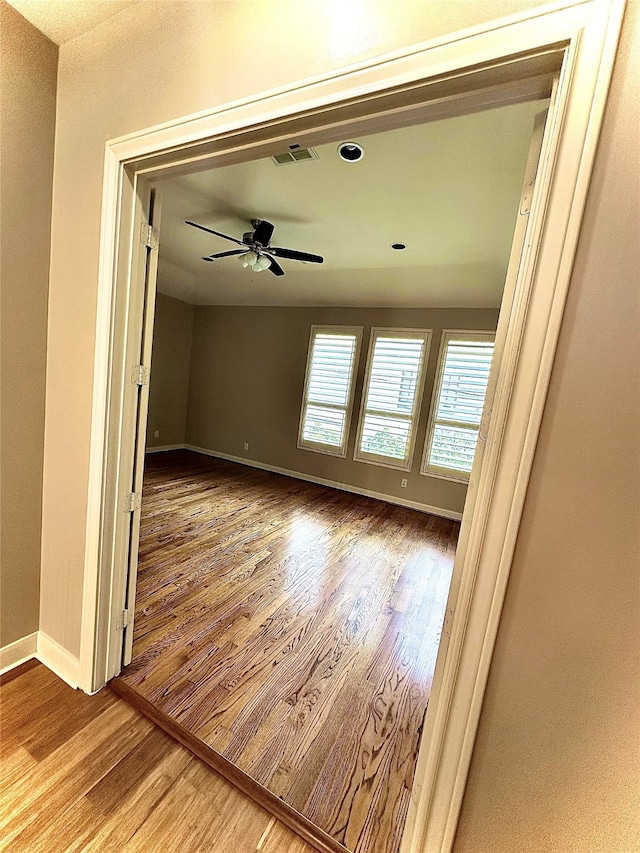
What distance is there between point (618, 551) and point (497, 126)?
2.12m

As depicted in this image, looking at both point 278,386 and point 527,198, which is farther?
Result: point 278,386

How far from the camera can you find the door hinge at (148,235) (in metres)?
1.39

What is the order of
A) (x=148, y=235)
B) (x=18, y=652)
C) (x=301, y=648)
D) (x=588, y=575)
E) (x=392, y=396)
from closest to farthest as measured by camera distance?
1. (x=588, y=575)
2. (x=148, y=235)
3. (x=18, y=652)
4. (x=301, y=648)
5. (x=392, y=396)

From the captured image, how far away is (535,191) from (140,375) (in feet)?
4.81

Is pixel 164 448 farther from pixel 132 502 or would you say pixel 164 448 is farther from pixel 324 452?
pixel 132 502

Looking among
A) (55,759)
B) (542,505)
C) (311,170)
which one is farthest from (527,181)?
(55,759)

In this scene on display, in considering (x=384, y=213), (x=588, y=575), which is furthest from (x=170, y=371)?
Answer: (x=588, y=575)

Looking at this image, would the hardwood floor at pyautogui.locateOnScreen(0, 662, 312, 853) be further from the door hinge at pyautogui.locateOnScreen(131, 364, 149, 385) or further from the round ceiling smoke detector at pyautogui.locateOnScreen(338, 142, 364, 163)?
the round ceiling smoke detector at pyautogui.locateOnScreen(338, 142, 364, 163)

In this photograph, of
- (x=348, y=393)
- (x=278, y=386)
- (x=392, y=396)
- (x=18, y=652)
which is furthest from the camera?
(x=278, y=386)

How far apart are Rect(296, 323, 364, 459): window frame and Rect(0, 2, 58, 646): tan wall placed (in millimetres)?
4022

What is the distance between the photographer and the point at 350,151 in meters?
2.06

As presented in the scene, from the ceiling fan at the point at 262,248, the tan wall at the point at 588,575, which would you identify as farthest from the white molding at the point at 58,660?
the ceiling fan at the point at 262,248

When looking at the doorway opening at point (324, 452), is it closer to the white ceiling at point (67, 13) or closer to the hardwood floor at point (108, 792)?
the hardwood floor at point (108, 792)

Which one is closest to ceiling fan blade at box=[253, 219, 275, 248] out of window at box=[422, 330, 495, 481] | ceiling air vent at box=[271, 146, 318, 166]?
ceiling air vent at box=[271, 146, 318, 166]
